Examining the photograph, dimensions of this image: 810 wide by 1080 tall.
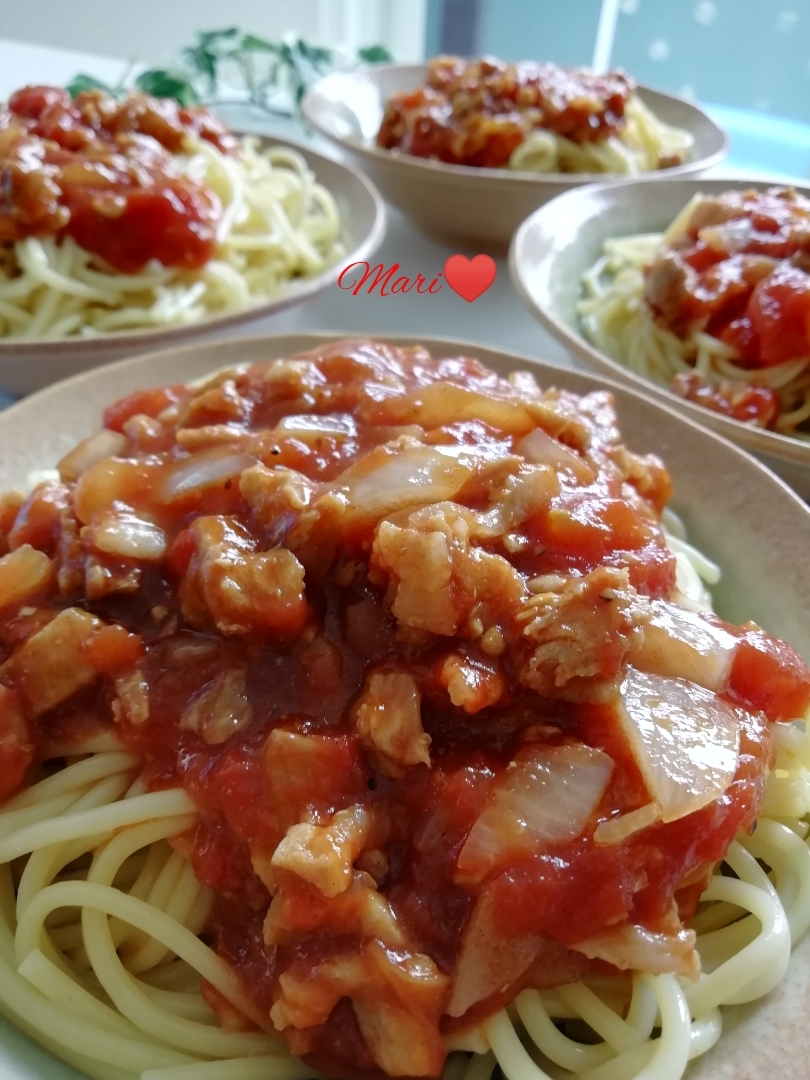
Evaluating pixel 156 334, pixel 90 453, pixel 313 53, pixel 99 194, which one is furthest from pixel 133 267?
pixel 313 53

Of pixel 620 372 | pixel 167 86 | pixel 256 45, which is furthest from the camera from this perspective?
pixel 256 45

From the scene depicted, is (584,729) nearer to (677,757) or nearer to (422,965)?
(677,757)

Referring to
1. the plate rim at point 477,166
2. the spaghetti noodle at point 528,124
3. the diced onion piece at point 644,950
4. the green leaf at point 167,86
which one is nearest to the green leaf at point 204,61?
the green leaf at point 167,86

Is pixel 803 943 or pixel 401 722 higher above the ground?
pixel 401 722

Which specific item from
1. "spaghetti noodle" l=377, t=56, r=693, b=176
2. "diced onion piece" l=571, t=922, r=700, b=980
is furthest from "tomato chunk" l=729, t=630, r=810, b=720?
"spaghetti noodle" l=377, t=56, r=693, b=176

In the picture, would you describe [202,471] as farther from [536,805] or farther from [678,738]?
[678,738]

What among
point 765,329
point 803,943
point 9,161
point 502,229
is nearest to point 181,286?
point 9,161
